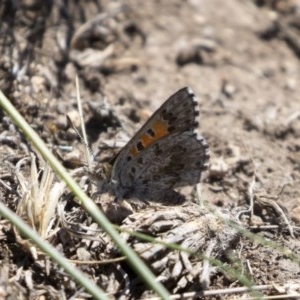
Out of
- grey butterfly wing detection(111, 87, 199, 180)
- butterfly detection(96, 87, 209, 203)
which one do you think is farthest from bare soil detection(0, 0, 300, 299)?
grey butterfly wing detection(111, 87, 199, 180)

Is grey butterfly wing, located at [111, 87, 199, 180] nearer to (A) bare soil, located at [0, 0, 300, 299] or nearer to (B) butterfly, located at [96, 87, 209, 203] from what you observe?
(B) butterfly, located at [96, 87, 209, 203]

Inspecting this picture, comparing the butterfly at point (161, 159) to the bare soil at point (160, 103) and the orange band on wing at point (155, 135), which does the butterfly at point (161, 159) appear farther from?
the bare soil at point (160, 103)

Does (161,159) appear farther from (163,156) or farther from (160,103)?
(160,103)

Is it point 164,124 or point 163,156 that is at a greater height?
point 164,124

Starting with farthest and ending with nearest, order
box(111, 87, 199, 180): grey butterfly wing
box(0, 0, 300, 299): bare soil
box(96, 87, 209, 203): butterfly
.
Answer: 1. box(96, 87, 209, 203): butterfly
2. box(111, 87, 199, 180): grey butterfly wing
3. box(0, 0, 300, 299): bare soil

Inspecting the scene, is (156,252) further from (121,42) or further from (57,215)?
(121,42)

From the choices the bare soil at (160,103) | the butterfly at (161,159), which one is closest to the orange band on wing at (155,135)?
the butterfly at (161,159)

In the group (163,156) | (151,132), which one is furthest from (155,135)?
(163,156)

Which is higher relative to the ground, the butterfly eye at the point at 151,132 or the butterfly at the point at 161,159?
the butterfly eye at the point at 151,132

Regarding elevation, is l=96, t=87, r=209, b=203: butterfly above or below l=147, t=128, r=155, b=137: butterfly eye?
below
